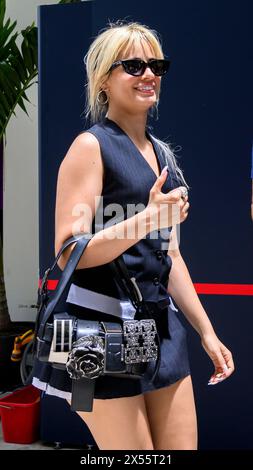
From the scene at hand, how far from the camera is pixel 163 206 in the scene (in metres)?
1.50

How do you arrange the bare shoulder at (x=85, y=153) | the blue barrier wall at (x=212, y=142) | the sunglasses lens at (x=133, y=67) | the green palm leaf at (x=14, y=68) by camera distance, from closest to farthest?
the bare shoulder at (x=85, y=153)
the sunglasses lens at (x=133, y=67)
the blue barrier wall at (x=212, y=142)
the green palm leaf at (x=14, y=68)

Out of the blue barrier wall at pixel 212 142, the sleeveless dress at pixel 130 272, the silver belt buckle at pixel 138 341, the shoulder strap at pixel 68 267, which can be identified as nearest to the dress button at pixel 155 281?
the sleeveless dress at pixel 130 272

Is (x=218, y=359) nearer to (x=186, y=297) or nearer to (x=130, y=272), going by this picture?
(x=186, y=297)

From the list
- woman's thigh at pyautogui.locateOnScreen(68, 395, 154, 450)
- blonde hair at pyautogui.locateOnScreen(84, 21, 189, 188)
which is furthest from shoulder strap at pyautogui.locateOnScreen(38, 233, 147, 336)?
blonde hair at pyautogui.locateOnScreen(84, 21, 189, 188)

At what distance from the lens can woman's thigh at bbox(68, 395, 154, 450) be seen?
1.56 m

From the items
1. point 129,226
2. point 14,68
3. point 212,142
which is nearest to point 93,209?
point 129,226

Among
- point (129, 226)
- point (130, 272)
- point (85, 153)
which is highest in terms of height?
point (85, 153)

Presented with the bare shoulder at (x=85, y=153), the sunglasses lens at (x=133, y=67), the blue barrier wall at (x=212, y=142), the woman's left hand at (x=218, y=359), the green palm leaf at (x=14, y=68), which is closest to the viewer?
the bare shoulder at (x=85, y=153)

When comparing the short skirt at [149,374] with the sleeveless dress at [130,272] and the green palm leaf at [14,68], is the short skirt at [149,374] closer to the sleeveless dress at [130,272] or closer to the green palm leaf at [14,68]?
the sleeveless dress at [130,272]

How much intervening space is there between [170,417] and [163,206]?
2.06ft

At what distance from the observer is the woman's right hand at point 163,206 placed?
149cm

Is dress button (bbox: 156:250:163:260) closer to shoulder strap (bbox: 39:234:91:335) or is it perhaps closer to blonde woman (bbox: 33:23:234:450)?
blonde woman (bbox: 33:23:234:450)

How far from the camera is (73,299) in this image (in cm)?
155

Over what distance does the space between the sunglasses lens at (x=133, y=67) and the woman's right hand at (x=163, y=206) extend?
1.16 feet
